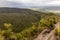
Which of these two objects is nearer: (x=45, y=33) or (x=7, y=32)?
(x=45, y=33)

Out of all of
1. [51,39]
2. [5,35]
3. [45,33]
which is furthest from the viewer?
[5,35]

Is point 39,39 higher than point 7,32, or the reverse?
point 39,39

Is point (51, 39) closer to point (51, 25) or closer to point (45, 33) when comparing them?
point (45, 33)

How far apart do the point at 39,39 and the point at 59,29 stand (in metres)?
1.96

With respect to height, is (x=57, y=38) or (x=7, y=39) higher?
(x=57, y=38)

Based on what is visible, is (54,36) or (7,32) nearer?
(54,36)

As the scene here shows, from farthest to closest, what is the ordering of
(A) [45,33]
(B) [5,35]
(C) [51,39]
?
1. (B) [5,35]
2. (A) [45,33]
3. (C) [51,39]

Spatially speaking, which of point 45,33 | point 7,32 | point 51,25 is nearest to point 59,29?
point 45,33

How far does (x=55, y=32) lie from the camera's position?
56.6 feet

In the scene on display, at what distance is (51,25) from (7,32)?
15.8 ft

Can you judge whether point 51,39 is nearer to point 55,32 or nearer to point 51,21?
point 55,32

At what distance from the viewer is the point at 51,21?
2262 cm

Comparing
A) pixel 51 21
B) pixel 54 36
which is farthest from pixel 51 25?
pixel 54 36

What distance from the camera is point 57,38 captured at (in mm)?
16734
